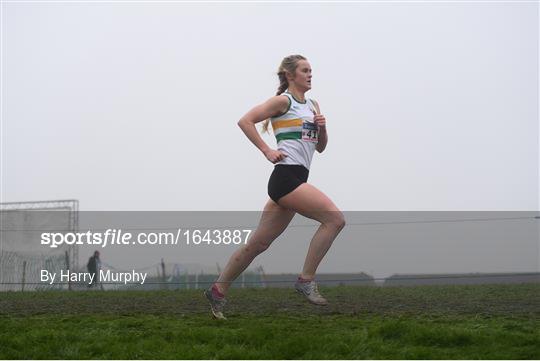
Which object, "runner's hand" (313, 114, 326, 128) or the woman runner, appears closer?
the woman runner

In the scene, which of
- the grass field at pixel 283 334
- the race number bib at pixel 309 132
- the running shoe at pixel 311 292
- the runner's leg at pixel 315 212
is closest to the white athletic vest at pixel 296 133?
the race number bib at pixel 309 132

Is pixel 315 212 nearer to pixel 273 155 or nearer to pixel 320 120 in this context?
pixel 273 155

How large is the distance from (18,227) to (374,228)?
13.4 meters

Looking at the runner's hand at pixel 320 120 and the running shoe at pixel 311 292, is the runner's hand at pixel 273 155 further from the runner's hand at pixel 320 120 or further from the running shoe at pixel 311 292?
the running shoe at pixel 311 292

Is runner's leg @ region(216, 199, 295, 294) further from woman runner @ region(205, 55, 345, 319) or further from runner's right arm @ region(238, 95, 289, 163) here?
runner's right arm @ region(238, 95, 289, 163)

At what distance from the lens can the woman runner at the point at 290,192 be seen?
4.57 metres

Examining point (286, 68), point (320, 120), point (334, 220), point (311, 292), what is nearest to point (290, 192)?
point (334, 220)

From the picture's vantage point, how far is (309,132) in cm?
475

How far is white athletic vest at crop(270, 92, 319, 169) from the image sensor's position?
184 inches

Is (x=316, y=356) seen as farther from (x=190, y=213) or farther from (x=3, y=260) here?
(x=3, y=260)

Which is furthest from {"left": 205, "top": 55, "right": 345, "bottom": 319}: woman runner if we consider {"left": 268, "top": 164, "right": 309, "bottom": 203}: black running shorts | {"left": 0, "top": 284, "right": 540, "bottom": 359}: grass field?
{"left": 0, "top": 284, "right": 540, "bottom": 359}: grass field

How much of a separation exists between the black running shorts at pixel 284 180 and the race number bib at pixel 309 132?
0.73 feet

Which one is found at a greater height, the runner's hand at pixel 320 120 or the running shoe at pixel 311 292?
the runner's hand at pixel 320 120

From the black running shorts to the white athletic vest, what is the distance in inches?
1.7
